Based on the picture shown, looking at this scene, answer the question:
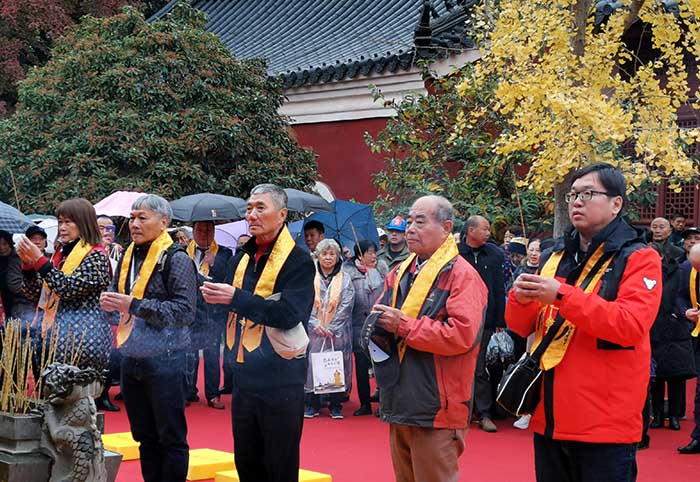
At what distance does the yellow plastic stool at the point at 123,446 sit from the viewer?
7895 mm

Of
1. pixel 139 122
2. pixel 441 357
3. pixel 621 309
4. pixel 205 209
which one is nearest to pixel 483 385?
pixel 205 209

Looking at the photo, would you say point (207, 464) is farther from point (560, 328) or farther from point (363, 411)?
point (560, 328)

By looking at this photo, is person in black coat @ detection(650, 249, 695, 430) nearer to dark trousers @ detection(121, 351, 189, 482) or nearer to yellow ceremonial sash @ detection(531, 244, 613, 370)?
dark trousers @ detection(121, 351, 189, 482)

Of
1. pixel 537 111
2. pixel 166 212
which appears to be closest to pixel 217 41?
pixel 537 111

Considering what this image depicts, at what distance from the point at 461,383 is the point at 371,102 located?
39.4 feet

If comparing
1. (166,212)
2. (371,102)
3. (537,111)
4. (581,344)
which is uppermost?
(371,102)

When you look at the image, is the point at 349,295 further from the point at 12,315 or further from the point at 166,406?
the point at 166,406

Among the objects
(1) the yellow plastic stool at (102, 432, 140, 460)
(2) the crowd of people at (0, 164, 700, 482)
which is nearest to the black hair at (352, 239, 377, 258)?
(1) the yellow plastic stool at (102, 432, 140, 460)

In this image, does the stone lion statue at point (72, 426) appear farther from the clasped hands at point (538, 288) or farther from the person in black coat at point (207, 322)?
the person in black coat at point (207, 322)

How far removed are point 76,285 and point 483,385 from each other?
4.71m

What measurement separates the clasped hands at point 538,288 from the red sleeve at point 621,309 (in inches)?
1.3

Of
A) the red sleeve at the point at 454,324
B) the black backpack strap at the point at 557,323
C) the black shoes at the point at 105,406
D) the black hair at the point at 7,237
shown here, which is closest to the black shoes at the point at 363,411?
the black shoes at the point at 105,406

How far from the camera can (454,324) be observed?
200 inches

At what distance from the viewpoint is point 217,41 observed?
597 inches
